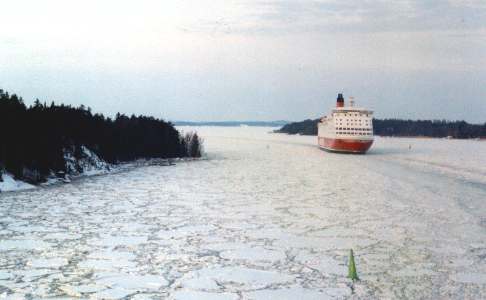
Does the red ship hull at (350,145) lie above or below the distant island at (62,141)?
below

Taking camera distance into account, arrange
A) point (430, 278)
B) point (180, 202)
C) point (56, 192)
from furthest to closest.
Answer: point (56, 192)
point (180, 202)
point (430, 278)

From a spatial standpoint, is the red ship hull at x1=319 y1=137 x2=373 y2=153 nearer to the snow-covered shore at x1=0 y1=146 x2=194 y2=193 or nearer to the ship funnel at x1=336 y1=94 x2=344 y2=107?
the ship funnel at x1=336 y1=94 x2=344 y2=107

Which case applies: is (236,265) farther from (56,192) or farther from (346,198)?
(56,192)

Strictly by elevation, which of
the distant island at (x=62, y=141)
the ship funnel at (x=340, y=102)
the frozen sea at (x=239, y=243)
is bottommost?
the frozen sea at (x=239, y=243)

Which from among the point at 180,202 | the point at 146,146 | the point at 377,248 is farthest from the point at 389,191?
the point at 146,146

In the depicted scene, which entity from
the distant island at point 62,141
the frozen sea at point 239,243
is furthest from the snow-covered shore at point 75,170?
the frozen sea at point 239,243

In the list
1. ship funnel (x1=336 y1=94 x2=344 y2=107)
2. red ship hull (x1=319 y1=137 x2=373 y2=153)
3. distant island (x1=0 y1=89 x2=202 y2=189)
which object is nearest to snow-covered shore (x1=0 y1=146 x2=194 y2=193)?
distant island (x1=0 y1=89 x2=202 y2=189)

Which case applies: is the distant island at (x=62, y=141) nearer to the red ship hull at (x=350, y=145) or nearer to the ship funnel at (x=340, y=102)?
the red ship hull at (x=350, y=145)
